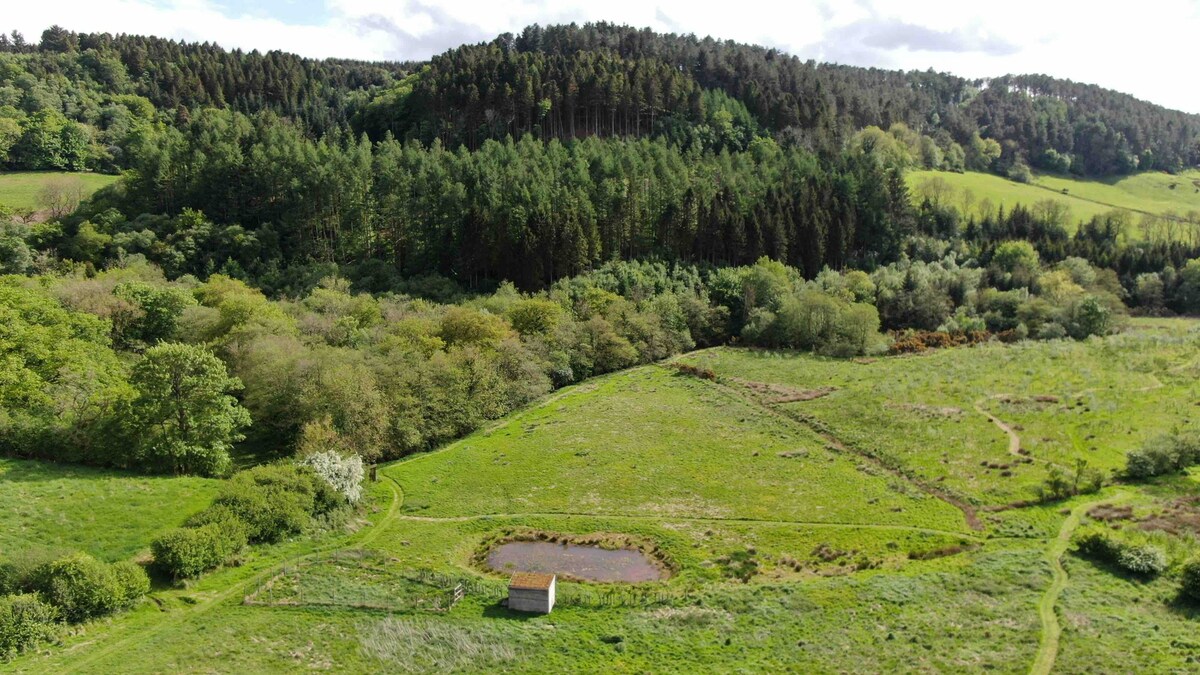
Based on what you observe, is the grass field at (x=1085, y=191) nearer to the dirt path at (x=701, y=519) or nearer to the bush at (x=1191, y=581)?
the dirt path at (x=701, y=519)

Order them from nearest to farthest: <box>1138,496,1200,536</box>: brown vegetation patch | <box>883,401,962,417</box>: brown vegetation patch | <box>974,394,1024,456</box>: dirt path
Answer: <box>1138,496,1200,536</box>: brown vegetation patch < <box>974,394,1024,456</box>: dirt path < <box>883,401,962,417</box>: brown vegetation patch

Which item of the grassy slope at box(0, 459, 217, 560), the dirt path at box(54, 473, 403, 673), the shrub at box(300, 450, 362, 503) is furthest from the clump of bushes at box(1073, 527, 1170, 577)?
the grassy slope at box(0, 459, 217, 560)

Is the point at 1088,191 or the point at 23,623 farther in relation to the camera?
the point at 1088,191

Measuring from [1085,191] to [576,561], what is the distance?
547 feet

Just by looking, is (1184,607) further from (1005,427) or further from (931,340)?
(931,340)

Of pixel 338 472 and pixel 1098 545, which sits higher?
pixel 1098 545

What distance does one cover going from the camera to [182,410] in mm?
51219

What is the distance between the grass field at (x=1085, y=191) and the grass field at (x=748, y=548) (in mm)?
73088

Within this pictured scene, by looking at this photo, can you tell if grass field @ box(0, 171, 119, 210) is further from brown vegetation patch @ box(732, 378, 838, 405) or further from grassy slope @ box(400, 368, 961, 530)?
brown vegetation patch @ box(732, 378, 838, 405)

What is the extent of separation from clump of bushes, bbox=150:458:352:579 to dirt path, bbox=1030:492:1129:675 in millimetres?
38796

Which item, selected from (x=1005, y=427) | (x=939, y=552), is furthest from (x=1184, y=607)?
(x=1005, y=427)

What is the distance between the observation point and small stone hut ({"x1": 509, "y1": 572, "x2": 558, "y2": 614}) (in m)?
36.7

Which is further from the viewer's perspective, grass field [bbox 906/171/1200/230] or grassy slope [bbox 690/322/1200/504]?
grass field [bbox 906/171/1200/230]

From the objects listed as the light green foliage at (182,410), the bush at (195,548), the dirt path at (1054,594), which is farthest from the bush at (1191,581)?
the light green foliage at (182,410)
